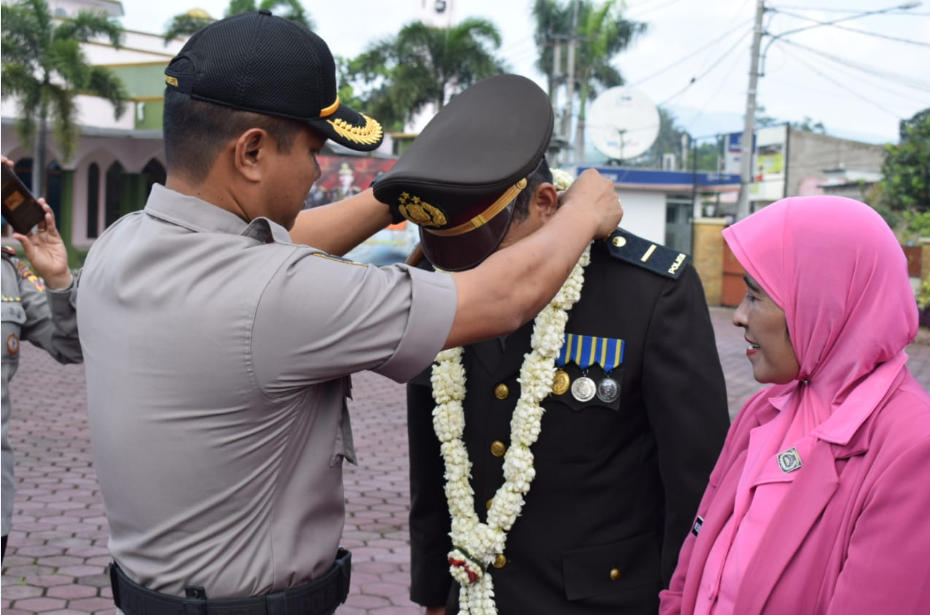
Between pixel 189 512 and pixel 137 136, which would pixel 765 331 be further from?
pixel 137 136

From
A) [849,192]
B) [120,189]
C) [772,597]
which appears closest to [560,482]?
[772,597]

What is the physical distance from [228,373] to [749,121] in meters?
24.7

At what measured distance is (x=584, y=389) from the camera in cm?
Result: 246

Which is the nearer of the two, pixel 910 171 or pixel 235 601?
pixel 235 601

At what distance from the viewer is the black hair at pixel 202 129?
1.86 meters

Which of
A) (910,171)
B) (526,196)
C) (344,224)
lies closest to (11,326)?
(344,224)

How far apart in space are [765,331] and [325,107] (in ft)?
3.33

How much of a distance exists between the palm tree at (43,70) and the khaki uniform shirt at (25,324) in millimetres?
24117

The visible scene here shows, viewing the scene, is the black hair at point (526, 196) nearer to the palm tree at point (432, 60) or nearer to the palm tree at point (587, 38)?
the palm tree at point (432, 60)

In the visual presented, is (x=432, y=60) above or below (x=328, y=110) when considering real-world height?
above

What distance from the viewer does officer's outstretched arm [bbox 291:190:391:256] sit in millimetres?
2592

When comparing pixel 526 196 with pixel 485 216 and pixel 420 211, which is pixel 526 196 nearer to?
pixel 485 216

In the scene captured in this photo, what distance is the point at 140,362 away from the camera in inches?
72.1

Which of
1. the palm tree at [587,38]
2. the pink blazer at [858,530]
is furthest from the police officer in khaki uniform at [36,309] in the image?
the palm tree at [587,38]
